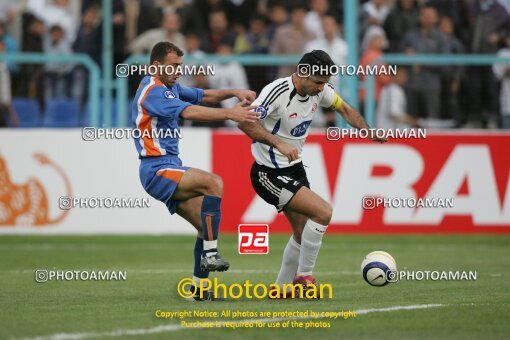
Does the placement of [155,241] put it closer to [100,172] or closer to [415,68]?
[100,172]

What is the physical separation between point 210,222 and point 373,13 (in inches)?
398

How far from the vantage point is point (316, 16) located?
1998 cm

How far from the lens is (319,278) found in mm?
12578

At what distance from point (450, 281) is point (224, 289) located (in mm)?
2660

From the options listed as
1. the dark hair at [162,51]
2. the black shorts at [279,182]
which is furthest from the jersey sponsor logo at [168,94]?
the black shorts at [279,182]

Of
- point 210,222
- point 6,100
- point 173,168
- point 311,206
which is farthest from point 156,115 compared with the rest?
point 6,100

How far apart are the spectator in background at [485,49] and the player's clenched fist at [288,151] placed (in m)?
8.82

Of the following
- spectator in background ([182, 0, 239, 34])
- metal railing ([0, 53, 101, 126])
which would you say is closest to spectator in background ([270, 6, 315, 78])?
spectator in background ([182, 0, 239, 34])

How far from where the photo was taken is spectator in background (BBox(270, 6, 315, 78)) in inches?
752

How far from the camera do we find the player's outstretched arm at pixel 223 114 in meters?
9.73

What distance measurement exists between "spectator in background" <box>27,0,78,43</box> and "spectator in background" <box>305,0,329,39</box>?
14.1 feet

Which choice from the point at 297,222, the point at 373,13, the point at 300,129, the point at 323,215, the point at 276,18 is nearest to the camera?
the point at 323,215

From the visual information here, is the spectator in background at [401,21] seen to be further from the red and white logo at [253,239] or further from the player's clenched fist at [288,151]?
the player's clenched fist at [288,151]

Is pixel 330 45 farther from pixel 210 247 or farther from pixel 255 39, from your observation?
pixel 210 247
